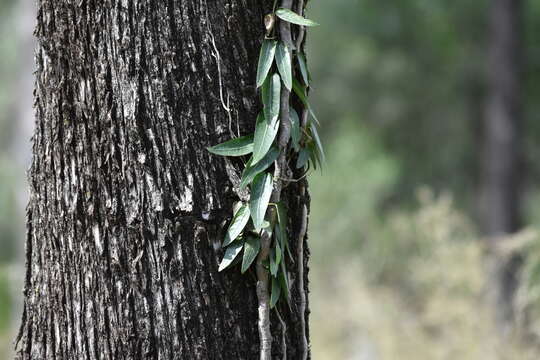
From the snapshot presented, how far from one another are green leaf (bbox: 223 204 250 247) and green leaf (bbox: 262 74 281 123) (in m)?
0.21

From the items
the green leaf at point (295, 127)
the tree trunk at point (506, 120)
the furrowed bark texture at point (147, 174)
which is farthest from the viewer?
the tree trunk at point (506, 120)

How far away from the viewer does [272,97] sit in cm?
162

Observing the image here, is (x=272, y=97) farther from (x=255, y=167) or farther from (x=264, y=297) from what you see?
(x=264, y=297)

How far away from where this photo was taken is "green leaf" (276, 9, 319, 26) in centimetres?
159

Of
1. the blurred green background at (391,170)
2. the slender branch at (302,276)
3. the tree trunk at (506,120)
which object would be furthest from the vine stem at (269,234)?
the tree trunk at (506,120)

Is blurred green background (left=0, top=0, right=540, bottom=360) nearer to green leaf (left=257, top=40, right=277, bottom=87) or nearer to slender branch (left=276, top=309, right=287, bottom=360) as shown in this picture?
slender branch (left=276, top=309, right=287, bottom=360)

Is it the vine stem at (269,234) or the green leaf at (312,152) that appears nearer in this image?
the vine stem at (269,234)

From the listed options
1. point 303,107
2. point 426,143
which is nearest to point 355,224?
point 426,143

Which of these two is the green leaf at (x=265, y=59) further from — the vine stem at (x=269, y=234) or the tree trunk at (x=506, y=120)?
the tree trunk at (x=506, y=120)

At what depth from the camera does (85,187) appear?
5.18ft

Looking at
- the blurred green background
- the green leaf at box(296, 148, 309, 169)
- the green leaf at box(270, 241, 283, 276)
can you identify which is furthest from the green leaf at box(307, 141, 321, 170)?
the blurred green background

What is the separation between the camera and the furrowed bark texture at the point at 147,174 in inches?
60.9

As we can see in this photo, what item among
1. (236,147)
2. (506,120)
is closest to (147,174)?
(236,147)

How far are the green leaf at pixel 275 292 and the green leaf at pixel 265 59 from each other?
452 mm
